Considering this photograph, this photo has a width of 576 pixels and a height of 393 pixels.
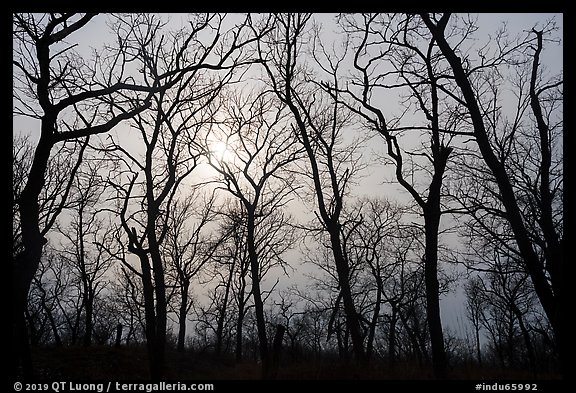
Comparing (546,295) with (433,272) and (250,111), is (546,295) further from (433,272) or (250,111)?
(250,111)

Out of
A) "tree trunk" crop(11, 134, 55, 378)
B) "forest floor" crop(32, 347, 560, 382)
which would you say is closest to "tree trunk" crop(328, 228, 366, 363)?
"forest floor" crop(32, 347, 560, 382)

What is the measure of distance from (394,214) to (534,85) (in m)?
16.0

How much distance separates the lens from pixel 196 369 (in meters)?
23.3

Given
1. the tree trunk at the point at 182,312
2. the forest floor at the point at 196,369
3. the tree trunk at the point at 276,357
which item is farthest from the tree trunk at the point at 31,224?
the tree trunk at the point at 182,312

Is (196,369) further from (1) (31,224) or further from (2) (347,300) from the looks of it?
(1) (31,224)

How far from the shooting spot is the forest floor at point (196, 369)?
9648 mm

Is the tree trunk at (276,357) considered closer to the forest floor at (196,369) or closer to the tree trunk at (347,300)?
the forest floor at (196,369)

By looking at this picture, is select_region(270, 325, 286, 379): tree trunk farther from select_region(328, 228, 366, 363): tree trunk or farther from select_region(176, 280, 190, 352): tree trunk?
select_region(176, 280, 190, 352): tree trunk

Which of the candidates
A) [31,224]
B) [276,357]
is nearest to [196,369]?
[276,357]

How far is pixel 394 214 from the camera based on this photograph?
96.9 ft

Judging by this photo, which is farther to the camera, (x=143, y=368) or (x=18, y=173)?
(x=143, y=368)

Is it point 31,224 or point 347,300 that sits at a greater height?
point 31,224
